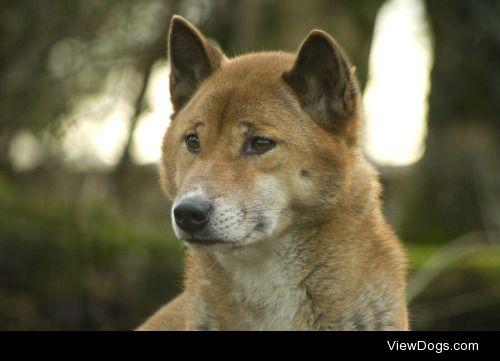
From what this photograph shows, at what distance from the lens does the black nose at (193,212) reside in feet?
16.7

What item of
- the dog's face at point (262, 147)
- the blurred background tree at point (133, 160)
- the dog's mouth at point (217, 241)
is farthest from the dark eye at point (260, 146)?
the blurred background tree at point (133, 160)

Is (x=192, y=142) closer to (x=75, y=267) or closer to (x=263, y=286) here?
(x=263, y=286)

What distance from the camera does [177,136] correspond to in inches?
228

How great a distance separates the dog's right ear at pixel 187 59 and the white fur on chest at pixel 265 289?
125cm

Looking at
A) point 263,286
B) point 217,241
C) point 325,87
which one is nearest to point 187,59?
point 325,87

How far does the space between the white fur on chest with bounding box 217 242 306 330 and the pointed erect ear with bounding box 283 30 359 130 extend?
35.4 inches

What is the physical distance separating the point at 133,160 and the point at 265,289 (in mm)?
8795

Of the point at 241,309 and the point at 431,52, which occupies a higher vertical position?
the point at 431,52

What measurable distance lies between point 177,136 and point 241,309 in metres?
1.14

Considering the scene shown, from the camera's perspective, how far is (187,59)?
615 cm

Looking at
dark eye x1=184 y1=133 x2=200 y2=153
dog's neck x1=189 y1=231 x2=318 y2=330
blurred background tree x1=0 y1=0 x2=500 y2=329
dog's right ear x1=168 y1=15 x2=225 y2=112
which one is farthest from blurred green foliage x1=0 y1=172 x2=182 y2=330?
dog's neck x1=189 y1=231 x2=318 y2=330

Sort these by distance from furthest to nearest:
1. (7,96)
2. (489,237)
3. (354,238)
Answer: (7,96)
(489,237)
(354,238)
